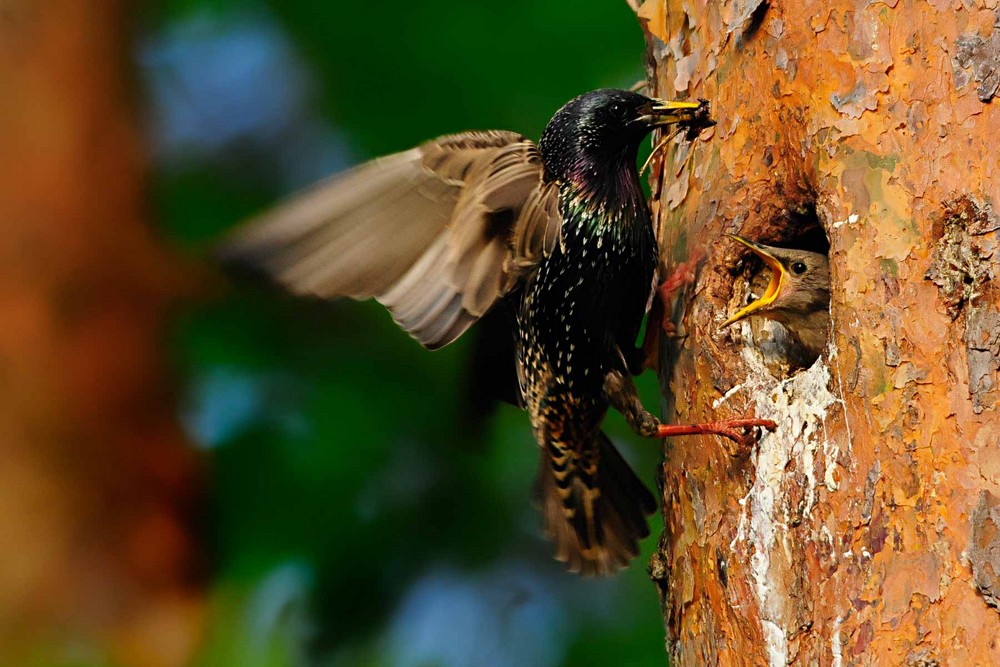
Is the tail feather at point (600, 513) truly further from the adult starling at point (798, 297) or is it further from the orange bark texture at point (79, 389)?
the orange bark texture at point (79, 389)

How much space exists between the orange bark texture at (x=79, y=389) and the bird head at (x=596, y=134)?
1.22 m

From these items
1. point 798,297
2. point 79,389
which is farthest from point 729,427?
point 79,389

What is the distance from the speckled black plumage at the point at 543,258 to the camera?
7.55ft

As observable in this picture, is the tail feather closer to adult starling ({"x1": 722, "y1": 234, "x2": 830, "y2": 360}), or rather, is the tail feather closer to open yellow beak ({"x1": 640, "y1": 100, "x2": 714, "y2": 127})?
adult starling ({"x1": 722, "y1": 234, "x2": 830, "y2": 360})

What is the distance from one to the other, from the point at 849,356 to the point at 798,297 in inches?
22.3

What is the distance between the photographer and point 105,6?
130 inches

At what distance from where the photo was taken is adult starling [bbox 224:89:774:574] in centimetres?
229

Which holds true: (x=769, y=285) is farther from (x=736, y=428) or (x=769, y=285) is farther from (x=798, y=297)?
(x=736, y=428)

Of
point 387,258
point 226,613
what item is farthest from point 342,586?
point 387,258

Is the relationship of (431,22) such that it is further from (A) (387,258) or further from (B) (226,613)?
(B) (226,613)

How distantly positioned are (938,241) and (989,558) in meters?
0.52

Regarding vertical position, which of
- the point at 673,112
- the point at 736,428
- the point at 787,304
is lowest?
the point at 736,428

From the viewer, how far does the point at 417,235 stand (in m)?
2.37

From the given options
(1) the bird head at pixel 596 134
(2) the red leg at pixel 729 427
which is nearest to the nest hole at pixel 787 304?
(2) the red leg at pixel 729 427
